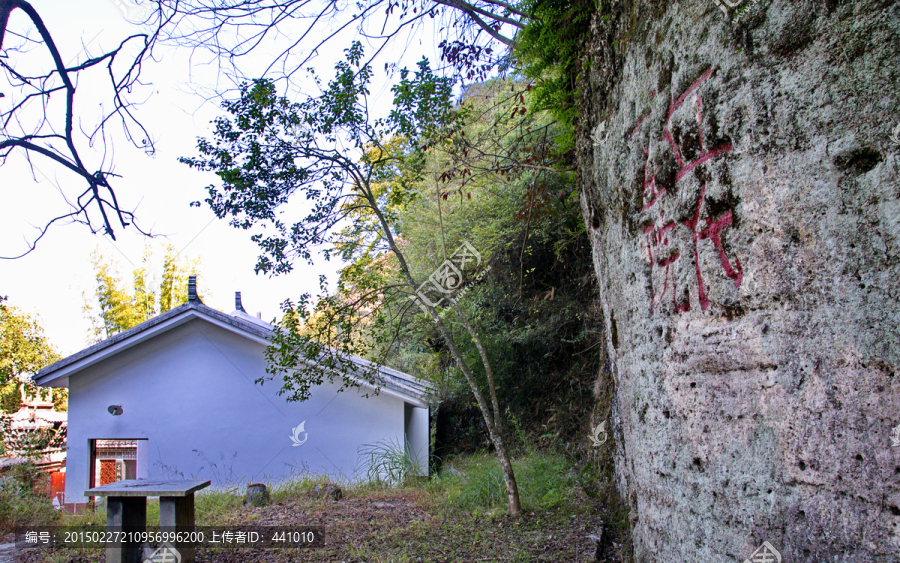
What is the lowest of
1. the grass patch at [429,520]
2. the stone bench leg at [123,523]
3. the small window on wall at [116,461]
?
the small window on wall at [116,461]

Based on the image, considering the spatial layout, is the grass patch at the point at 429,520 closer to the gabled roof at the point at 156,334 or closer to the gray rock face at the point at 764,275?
the gabled roof at the point at 156,334

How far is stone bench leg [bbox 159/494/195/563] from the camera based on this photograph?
14.9ft

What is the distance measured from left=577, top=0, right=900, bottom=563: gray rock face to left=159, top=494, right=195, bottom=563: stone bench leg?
4.18m

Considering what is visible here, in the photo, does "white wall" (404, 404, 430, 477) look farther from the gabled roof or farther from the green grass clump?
the green grass clump

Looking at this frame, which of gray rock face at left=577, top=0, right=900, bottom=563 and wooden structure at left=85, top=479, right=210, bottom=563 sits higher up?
gray rock face at left=577, top=0, right=900, bottom=563

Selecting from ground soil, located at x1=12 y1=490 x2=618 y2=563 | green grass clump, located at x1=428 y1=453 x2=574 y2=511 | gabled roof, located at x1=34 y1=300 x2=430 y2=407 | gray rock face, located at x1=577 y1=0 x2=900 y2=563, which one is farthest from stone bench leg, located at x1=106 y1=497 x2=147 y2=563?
gabled roof, located at x1=34 y1=300 x2=430 y2=407

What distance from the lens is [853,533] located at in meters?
1.35

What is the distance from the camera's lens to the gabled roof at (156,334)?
31.2 ft

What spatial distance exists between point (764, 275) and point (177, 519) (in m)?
5.10

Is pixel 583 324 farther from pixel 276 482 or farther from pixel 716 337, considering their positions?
pixel 716 337

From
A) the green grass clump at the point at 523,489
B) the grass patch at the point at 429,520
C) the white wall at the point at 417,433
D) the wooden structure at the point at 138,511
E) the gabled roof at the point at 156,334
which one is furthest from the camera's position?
the white wall at the point at 417,433

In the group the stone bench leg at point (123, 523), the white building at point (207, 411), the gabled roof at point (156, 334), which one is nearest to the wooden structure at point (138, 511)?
the stone bench leg at point (123, 523)

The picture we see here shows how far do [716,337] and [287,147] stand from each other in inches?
197

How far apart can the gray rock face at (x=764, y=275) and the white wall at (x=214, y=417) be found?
8.29m
